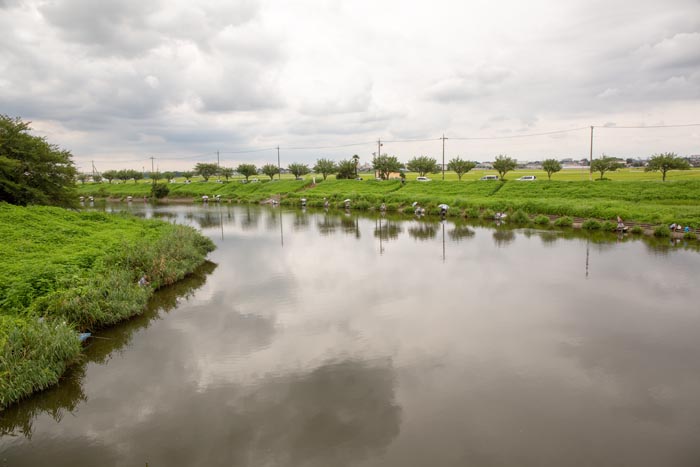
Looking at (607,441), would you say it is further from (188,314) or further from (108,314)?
(108,314)

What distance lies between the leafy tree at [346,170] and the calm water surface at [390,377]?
49.4 meters

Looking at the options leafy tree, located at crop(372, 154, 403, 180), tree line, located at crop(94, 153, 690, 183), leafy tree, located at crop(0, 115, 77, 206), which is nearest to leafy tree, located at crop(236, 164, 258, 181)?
tree line, located at crop(94, 153, 690, 183)

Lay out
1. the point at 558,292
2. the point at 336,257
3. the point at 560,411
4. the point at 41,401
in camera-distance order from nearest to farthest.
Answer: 1. the point at 560,411
2. the point at 41,401
3. the point at 558,292
4. the point at 336,257

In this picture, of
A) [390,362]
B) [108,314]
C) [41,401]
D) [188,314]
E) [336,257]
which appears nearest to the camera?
[41,401]

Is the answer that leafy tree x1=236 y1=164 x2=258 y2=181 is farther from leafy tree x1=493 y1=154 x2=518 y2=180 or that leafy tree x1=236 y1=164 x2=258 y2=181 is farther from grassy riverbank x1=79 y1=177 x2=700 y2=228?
leafy tree x1=493 y1=154 x2=518 y2=180

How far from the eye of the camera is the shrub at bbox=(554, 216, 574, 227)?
91.6 feet

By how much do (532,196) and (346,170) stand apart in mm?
32741

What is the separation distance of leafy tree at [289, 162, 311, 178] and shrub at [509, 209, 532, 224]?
48.4 meters

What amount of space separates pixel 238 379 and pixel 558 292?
1103 cm

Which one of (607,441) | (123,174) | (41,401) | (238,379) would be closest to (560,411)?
(607,441)

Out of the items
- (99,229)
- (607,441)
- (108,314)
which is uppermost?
(99,229)

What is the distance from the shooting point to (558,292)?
14.1 metres

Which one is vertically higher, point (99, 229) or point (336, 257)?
point (99, 229)

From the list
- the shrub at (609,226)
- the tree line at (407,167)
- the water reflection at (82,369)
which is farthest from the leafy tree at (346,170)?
the water reflection at (82,369)
